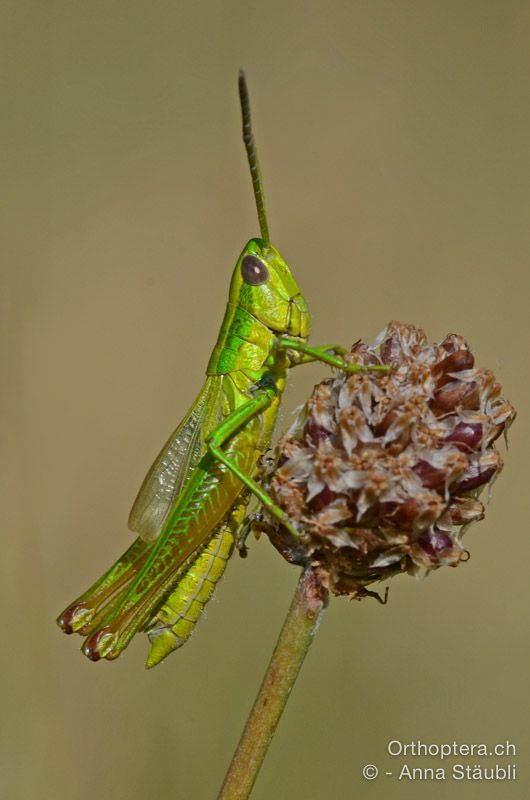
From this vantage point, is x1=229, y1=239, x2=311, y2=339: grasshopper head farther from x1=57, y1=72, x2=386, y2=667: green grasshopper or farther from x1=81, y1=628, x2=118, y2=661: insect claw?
x1=81, y1=628, x2=118, y2=661: insect claw

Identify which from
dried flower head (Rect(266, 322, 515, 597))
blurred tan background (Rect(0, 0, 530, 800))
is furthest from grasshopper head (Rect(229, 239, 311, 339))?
blurred tan background (Rect(0, 0, 530, 800))

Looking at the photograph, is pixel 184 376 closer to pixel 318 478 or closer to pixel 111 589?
pixel 111 589

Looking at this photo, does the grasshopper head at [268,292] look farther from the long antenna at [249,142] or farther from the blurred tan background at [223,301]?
the blurred tan background at [223,301]

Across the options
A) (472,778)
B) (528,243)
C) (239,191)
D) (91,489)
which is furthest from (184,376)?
(472,778)

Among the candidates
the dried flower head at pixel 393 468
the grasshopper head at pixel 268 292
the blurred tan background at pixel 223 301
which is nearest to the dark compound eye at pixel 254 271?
the grasshopper head at pixel 268 292

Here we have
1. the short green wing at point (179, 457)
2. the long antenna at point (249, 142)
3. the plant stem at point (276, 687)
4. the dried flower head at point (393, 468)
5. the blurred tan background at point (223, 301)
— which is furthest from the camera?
the blurred tan background at point (223, 301)
